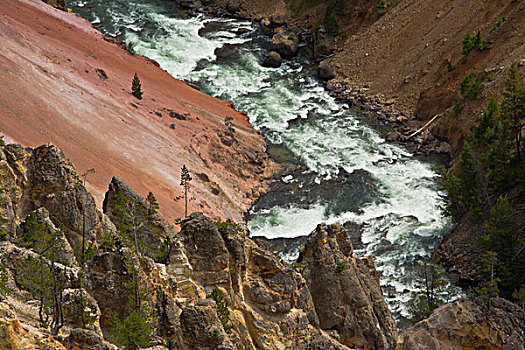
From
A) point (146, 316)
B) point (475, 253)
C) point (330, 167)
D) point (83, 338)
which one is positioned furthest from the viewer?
point (330, 167)

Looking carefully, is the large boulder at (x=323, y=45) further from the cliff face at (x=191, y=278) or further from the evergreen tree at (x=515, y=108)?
the cliff face at (x=191, y=278)

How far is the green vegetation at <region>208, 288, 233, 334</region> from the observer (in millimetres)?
24125

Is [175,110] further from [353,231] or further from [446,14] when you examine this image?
[446,14]

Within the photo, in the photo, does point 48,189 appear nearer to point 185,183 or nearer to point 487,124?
point 185,183

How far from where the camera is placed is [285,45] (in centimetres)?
9319

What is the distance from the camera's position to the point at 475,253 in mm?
48031

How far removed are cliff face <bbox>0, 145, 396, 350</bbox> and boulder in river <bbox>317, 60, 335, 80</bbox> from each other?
54781 millimetres

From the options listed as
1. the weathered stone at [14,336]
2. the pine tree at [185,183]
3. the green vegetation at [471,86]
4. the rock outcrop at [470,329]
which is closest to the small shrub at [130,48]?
the pine tree at [185,183]

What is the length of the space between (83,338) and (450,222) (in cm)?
4401

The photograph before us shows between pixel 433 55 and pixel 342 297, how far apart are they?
55379 millimetres

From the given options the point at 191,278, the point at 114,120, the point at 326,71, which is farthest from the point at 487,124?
the point at 191,278

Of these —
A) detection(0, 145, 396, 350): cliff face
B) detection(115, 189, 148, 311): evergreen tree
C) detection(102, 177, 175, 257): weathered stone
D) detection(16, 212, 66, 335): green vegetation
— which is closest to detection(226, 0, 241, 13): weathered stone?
detection(102, 177, 175, 257): weathered stone

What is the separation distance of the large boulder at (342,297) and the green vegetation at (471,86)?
127 feet

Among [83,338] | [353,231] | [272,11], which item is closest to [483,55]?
[353,231]
